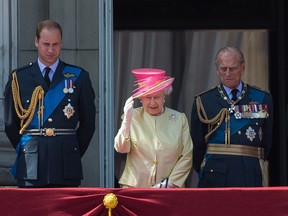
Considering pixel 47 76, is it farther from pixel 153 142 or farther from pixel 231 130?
pixel 231 130

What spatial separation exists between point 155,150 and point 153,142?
7 cm

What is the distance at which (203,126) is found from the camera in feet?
27.5

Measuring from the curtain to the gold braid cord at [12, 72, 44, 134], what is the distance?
11.5 feet

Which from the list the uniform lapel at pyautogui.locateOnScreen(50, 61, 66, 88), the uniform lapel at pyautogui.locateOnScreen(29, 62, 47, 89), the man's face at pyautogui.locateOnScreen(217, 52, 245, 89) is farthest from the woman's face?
the uniform lapel at pyautogui.locateOnScreen(29, 62, 47, 89)

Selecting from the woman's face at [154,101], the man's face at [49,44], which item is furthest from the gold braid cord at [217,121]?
the man's face at [49,44]

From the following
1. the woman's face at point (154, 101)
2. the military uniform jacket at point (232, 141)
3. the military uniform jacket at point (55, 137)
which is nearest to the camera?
the military uniform jacket at point (55, 137)

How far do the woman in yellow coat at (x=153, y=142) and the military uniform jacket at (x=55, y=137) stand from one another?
0.30 m

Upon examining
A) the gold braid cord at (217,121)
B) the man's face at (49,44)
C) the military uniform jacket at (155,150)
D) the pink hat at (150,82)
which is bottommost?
the military uniform jacket at (155,150)

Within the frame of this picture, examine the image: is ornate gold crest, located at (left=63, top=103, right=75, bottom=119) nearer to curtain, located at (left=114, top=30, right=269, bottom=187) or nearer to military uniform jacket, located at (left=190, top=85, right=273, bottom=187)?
military uniform jacket, located at (left=190, top=85, right=273, bottom=187)

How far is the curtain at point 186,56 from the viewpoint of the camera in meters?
11.7

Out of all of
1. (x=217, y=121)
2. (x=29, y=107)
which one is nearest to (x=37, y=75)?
(x=29, y=107)

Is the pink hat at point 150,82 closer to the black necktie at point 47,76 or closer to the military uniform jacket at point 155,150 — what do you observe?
the military uniform jacket at point 155,150

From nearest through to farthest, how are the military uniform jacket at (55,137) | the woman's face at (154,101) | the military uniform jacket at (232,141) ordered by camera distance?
1. the military uniform jacket at (55,137)
2. the woman's face at (154,101)
3. the military uniform jacket at (232,141)

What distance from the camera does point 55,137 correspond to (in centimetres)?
805
